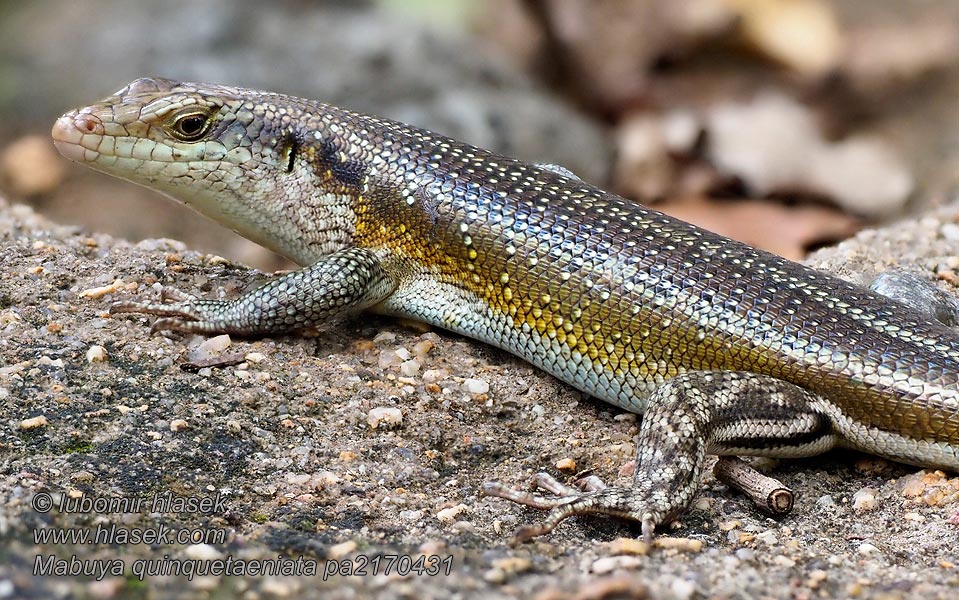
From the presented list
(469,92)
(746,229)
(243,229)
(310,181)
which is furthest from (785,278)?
(469,92)

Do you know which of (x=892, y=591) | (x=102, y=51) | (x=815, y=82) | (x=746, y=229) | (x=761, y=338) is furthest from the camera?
(x=815, y=82)

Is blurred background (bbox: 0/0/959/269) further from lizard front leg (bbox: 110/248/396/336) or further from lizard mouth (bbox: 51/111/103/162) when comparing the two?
lizard front leg (bbox: 110/248/396/336)

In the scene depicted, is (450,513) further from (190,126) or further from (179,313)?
(190,126)

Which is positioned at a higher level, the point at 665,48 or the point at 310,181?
the point at 665,48

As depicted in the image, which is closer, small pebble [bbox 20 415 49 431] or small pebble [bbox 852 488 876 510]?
small pebble [bbox 20 415 49 431]

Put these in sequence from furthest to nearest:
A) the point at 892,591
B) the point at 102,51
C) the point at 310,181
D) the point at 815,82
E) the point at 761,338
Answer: the point at 815,82
the point at 102,51
the point at 310,181
the point at 761,338
the point at 892,591

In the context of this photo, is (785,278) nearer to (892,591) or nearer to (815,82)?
(892,591)

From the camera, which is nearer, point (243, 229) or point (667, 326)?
point (667, 326)

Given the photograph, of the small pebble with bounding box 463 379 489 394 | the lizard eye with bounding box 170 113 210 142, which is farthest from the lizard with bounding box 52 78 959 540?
the small pebble with bounding box 463 379 489 394

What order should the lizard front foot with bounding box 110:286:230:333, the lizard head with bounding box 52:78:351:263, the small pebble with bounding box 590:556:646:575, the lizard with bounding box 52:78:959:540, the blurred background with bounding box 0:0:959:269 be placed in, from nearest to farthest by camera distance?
the small pebble with bounding box 590:556:646:575 → the lizard with bounding box 52:78:959:540 → the lizard front foot with bounding box 110:286:230:333 → the lizard head with bounding box 52:78:351:263 → the blurred background with bounding box 0:0:959:269
